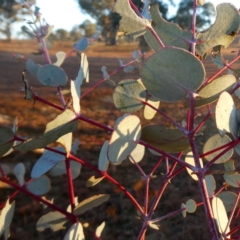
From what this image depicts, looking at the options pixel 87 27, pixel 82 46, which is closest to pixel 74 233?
pixel 82 46

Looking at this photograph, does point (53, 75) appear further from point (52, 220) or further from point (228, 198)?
point (228, 198)

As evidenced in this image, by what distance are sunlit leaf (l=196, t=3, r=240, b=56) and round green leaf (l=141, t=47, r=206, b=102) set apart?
0.07 m

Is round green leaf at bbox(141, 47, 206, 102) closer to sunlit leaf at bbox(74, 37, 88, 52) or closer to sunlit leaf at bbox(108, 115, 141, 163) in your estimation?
sunlit leaf at bbox(108, 115, 141, 163)

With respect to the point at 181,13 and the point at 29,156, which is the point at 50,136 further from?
the point at 181,13

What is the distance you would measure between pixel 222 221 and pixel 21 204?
1.73 m

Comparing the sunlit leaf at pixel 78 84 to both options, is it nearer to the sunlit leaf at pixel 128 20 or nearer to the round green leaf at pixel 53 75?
the sunlit leaf at pixel 128 20

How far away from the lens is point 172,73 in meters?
0.29

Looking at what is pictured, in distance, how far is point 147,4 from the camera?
360mm

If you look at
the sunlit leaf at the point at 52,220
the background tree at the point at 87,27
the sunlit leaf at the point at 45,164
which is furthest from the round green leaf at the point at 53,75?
the background tree at the point at 87,27

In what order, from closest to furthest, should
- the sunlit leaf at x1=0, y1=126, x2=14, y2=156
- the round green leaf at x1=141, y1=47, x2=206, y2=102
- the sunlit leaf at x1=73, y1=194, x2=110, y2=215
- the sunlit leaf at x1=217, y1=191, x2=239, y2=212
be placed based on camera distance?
1. the round green leaf at x1=141, y1=47, x2=206, y2=102
2. the sunlit leaf at x1=0, y1=126, x2=14, y2=156
3. the sunlit leaf at x1=73, y1=194, x2=110, y2=215
4. the sunlit leaf at x1=217, y1=191, x2=239, y2=212

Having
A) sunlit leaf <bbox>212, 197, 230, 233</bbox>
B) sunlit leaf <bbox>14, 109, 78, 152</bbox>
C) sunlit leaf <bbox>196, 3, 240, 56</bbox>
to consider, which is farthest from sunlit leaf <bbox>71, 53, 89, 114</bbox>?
sunlit leaf <bbox>212, 197, 230, 233</bbox>

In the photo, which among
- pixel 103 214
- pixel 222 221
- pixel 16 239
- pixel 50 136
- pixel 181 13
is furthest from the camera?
pixel 181 13

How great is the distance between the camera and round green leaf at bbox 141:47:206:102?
0.92 ft

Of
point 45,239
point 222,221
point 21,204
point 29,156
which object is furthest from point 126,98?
point 29,156
